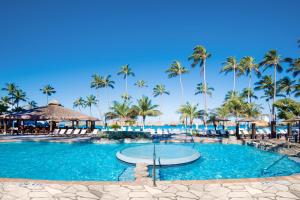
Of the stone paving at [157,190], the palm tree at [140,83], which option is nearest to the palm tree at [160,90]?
the palm tree at [140,83]

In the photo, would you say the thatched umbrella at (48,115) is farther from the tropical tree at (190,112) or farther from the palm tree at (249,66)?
the palm tree at (249,66)

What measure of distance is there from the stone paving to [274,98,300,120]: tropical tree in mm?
18827

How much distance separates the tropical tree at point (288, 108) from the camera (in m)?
22.8

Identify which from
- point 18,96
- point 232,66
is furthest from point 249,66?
point 18,96

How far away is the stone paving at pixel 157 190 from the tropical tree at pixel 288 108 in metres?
18.8

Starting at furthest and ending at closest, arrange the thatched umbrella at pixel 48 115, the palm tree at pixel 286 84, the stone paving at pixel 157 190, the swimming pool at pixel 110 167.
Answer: the palm tree at pixel 286 84 < the thatched umbrella at pixel 48 115 < the swimming pool at pixel 110 167 < the stone paving at pixel 157 190

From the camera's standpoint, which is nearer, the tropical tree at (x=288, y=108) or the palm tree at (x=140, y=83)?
the tropical tree at (x=288, y=108)

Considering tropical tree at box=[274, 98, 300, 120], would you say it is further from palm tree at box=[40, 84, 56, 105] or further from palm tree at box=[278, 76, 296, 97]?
palm tree at box=[40, 84, 56, 105]

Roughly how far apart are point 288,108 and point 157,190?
73.0 feet

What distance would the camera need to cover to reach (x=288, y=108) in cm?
2350

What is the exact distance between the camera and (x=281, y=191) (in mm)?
5633

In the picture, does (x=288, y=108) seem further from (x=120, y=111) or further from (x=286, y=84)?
(x=120, y=111)

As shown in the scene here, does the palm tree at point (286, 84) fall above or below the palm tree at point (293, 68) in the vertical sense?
below

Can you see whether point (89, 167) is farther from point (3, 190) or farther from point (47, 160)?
point (3, 190)
